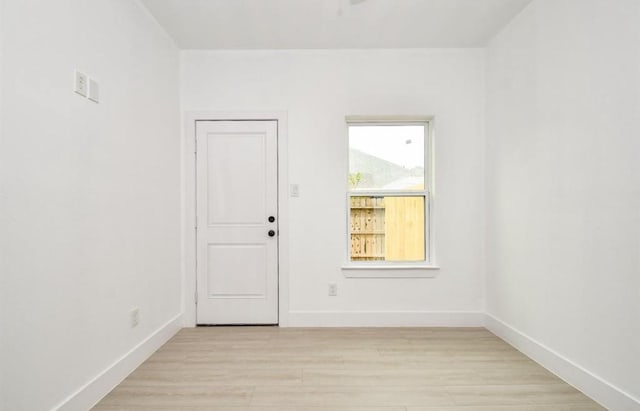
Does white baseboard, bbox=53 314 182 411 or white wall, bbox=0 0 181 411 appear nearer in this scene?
white wall, bbox=0 0 181 411

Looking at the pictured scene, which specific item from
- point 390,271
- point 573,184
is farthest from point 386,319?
point 573,184

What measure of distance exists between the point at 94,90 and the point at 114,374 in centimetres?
177

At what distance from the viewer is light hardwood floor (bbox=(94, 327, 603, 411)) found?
6.88 ft

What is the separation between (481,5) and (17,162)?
3114 millimetres

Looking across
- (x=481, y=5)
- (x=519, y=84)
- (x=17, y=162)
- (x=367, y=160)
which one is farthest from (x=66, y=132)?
(x=519, y=84)

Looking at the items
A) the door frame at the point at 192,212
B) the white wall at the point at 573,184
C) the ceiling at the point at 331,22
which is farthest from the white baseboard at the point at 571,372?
the ceiling at the point at 331,22

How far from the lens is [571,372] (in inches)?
90.7

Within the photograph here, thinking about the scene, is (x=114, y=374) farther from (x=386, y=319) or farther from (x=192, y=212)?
(x=386, y=319)

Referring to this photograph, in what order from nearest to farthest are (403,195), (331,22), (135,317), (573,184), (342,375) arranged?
(573,184) < (342,375) < (135,317) < (331,22) < (403,195)

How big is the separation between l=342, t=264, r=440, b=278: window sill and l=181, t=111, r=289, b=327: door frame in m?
0.63

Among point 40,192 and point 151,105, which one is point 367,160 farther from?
point 40,192

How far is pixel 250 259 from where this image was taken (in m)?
3.51

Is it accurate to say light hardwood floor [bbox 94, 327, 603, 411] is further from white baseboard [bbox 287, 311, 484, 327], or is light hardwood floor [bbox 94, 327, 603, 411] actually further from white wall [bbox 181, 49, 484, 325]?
white wall [bbox 181, 49, 484, 325]

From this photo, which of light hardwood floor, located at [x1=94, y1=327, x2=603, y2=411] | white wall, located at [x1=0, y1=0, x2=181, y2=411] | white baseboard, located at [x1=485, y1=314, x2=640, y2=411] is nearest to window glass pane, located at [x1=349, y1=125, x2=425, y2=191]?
light hardwood floor, located at [x1=94, y1=327, x2=603, y2=411]
